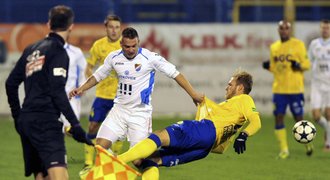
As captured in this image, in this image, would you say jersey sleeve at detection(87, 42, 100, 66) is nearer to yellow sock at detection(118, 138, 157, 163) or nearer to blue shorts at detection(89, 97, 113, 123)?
blue shorts at detection(89, 97, 113, 123)

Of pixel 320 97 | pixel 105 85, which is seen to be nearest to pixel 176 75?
pixel 105 85

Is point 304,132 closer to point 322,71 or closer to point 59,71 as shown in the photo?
point 322,71

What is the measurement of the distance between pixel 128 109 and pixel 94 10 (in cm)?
1439

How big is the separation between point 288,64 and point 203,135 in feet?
22.5

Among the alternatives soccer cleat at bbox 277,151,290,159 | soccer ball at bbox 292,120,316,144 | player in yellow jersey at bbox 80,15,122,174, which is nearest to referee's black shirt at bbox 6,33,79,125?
player in yellow jersey at bbox 80,15,122,174

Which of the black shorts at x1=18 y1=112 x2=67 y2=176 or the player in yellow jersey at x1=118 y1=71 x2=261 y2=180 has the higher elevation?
the black shorts at x1=18 y1=112 x2=67 y2=176

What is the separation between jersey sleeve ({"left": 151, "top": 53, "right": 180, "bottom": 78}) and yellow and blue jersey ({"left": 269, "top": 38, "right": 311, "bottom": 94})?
18.9 ft

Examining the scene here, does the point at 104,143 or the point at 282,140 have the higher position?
the point at 104,143

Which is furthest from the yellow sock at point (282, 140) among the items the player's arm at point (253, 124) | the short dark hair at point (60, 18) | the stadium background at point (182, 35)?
the short dark hair at point (60, 18)

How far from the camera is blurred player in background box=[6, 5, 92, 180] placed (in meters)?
8.52

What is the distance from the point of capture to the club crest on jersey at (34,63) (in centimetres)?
855

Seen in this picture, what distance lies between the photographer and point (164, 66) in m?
11.4

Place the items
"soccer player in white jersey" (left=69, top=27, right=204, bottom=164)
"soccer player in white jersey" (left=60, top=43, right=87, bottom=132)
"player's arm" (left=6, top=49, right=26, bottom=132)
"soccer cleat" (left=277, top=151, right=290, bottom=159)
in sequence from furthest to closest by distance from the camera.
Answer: "soccer player in white jersey" (left=60, top=43, right=87, bottom=132), "soccer cleat" (left=277, top=151, right=290, bottom=159), "soccer player in white jersey" (left=69, top=27, right=204, bottom=164), "player's arm" (left=6, top=49, right=26, bottom=132)

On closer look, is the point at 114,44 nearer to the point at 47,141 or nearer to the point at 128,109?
the point at 128,109
